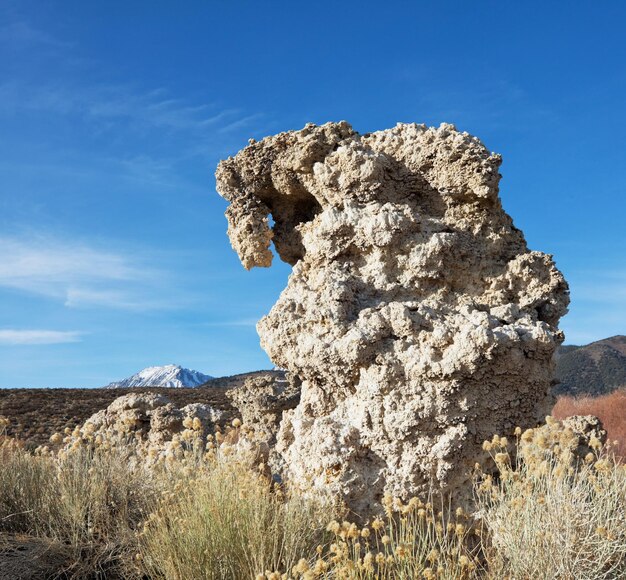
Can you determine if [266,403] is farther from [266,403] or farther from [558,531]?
[558,531]

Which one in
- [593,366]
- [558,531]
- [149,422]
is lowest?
[558,531]

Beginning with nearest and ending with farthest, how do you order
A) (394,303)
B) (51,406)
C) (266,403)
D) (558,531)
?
(558,531), (394,303), (266,403), (51,406)

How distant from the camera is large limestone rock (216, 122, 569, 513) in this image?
484cm

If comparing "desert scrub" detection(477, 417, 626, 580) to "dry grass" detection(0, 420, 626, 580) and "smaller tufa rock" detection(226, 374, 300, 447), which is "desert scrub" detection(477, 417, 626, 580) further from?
"smaller tufa rock" detection(226, 374, 300, 447)

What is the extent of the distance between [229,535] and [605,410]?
1316cm

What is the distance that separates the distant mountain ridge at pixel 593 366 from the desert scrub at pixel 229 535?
41.8 metres

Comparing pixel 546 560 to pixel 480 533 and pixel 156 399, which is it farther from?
pixel 156 399

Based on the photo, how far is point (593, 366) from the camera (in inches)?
1959

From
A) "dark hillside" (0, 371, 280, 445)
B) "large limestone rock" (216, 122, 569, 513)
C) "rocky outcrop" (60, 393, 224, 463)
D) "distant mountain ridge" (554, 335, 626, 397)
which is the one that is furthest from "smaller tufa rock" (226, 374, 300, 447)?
"distant mountain ridge" (554, 335, 626, 397)

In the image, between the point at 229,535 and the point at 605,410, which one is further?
the point at 605,410

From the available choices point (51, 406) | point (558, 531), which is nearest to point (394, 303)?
point (558, 531)

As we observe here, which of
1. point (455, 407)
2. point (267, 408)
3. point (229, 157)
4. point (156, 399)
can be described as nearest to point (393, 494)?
point (455, 407)

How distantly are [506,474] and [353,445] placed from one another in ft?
3.59

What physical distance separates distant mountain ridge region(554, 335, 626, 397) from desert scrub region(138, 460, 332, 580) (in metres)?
41.8
